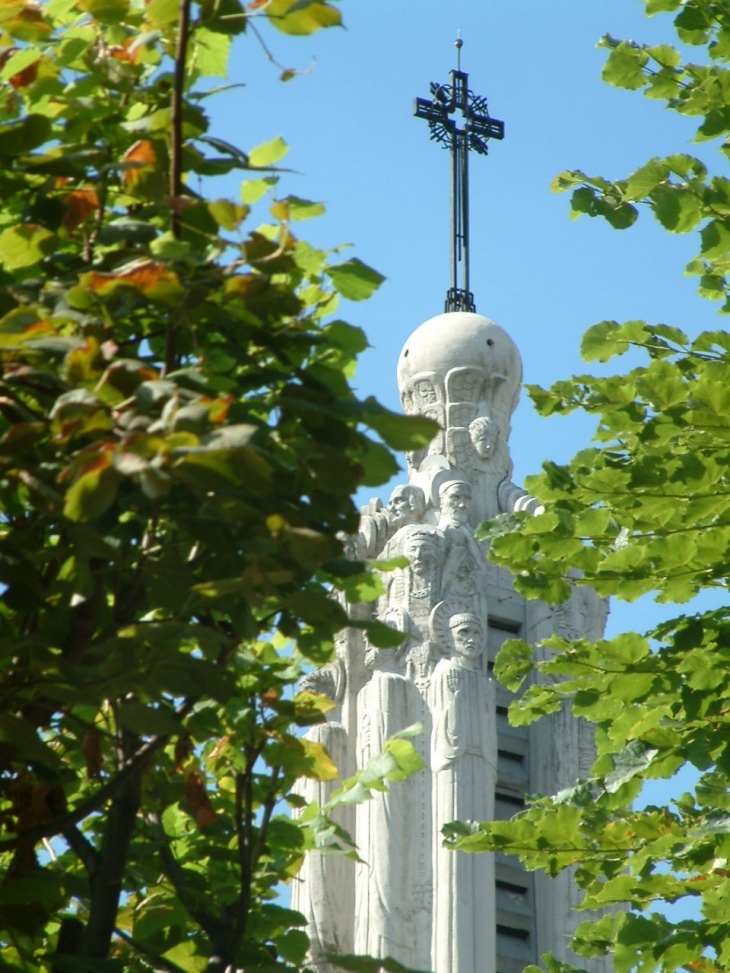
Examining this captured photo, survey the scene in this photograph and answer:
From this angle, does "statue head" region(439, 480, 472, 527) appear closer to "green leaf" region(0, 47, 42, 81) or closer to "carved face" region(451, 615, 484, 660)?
"carved face" region(451, 615, 484, 660)

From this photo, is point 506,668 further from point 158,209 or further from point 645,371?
point 158,209

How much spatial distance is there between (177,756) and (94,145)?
146 centimetres

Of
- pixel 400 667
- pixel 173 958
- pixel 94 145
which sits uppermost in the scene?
pixel 400 667

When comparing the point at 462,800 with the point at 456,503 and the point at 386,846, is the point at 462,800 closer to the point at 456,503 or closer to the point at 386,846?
Result: the point at 386,846

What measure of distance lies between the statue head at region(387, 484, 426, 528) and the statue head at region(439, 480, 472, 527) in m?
0.23

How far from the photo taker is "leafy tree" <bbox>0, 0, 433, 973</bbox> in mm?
4059

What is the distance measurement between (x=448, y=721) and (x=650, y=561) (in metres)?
11.0

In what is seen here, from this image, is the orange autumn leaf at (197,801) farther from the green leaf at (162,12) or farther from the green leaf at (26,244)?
the green leaf at (162,12)

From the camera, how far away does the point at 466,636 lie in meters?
18.9

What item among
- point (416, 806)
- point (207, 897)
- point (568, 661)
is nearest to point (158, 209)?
point (207, 897)

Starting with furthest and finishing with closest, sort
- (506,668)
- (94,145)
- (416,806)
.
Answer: (416,806), (506,668), (94,145)

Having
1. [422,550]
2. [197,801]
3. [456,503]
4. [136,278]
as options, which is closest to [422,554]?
[422,550]

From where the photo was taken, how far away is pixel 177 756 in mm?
4719

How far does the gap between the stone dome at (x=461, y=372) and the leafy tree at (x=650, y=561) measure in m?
12.2
